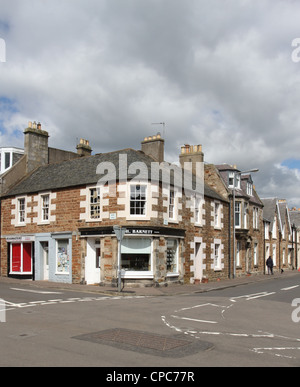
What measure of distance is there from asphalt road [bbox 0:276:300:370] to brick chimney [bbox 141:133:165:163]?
14346 millimetres

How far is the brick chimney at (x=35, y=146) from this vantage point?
3023 cm

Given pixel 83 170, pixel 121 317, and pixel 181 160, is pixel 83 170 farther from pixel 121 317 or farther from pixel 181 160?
pixel 121 317

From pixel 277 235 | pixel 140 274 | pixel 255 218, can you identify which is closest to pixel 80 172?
pixel 140 274

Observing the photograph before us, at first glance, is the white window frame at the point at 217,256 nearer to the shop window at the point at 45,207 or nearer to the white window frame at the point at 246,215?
the white window frame at the point at 246,215

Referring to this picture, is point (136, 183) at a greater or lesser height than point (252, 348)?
greater

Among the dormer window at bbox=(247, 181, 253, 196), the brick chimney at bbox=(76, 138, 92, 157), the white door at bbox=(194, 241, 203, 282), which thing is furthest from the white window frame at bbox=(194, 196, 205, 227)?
the dormer window at bbox=(247, 181, 253, 196)

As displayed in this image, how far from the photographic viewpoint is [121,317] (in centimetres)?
1225

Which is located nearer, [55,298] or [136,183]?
[55,298]

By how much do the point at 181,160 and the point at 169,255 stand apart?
11.5 metres

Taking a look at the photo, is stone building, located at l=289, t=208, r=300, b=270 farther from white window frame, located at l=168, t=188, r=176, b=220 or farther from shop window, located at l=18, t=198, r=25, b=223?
shop window, located at l=18, t=198, r=25, b=223

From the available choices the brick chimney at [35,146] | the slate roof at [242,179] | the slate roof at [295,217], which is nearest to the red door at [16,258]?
Answer: the brick chimney at [35,146]

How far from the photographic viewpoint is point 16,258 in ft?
92.6

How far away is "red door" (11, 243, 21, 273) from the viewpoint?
1100 inches
